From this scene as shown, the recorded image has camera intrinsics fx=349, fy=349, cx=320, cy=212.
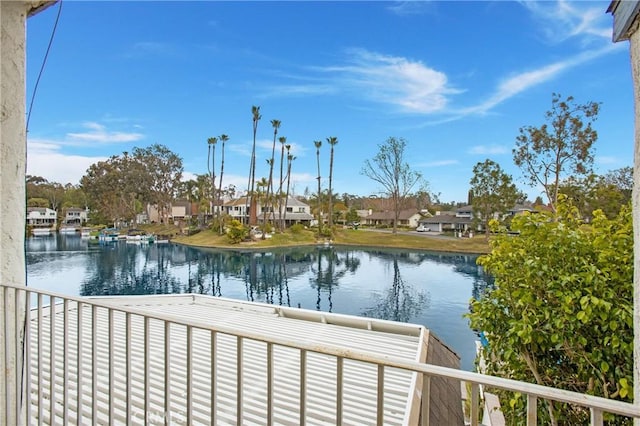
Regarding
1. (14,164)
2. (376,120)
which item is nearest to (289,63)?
(376,120)

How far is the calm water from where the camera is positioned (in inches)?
434

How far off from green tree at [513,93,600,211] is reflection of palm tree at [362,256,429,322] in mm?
8695

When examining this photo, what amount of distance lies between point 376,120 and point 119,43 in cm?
2334

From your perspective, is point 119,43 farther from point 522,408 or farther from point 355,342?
point 522,408

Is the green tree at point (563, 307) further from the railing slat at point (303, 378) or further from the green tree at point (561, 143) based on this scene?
the green tree at point (561, 143)

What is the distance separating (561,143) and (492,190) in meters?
7.54

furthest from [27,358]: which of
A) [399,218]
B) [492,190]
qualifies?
[399,218]

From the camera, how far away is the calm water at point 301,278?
11023 mm

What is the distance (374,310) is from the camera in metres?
10.9

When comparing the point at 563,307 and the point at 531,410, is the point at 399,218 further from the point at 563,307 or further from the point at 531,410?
the point at 531,410

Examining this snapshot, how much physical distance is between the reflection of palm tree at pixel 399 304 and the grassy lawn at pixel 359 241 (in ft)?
38.0

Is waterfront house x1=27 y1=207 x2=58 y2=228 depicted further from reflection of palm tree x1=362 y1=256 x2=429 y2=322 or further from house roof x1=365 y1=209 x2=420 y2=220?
reflection of palm tree x1=362 y1=256 x2=429 y2=322

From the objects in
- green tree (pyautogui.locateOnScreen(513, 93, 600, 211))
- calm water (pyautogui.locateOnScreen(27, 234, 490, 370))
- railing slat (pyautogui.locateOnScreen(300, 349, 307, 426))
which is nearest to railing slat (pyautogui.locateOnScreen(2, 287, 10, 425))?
railing slat (pyautogui.locateOnScreen(300, 349, 307, 426))

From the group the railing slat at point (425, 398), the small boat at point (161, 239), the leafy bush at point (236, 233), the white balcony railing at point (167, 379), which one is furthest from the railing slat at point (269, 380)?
the small boat at point (161, 239)
